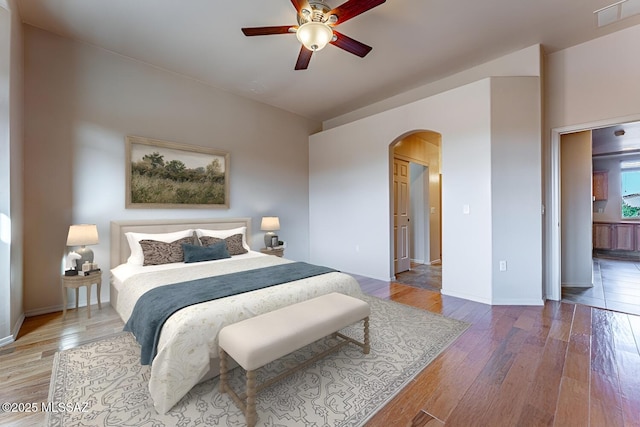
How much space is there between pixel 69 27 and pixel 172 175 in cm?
192

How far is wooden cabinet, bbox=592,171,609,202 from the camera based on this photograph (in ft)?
22.9

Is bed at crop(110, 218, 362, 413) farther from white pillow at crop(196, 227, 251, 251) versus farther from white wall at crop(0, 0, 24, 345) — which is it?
white wall at crop(0, 0, 24, 345)

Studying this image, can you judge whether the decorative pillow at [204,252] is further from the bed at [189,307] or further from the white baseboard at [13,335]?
the white baseboard at [13,335]

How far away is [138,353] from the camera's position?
2.29m

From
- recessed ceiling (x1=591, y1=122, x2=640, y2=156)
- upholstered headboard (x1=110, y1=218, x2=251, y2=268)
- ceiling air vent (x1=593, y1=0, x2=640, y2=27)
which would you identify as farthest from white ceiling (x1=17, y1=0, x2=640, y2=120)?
recessed ceiling (x1=591, y1=122, x2=640, y2=156)

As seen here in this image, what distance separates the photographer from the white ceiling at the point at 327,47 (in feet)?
8.89

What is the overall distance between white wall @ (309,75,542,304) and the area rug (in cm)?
148

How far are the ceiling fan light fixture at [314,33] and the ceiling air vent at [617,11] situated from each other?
2.89m

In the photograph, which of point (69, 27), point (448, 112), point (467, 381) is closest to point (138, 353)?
point (467, 381)

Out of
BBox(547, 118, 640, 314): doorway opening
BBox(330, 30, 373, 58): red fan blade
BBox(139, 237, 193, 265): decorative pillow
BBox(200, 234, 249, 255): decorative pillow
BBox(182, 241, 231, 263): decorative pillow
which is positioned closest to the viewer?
BBox(330, 30, 373, 58): red fan blade

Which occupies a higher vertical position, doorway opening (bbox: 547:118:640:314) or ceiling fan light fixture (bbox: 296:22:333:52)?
ceiling fan light fixture (bbox: 296:22:333:52)

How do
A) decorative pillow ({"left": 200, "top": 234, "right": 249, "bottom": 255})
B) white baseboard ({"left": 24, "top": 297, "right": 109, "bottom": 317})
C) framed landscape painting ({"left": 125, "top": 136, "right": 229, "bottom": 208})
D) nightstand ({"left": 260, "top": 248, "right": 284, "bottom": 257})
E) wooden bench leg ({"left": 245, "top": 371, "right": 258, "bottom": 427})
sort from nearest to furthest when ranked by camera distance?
wooden bench leg ({"left": 245, "top": 371, "right": 258, "bottom": 427}) → white baseboard ({"left": 24, "top": 297, "right": 109, "bottom": 317}) → framed landscape painting ({"left": 125, "top": 136, "right": 229, "bottom": 208}) → decorative pillow ({"left": 200, "top": 234, "right": 249, "bottom": 255}) → nightstand ({"left": 260, "top": 248, "right": 284, "bottom": 257})

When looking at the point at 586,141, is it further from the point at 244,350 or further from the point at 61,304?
the point at 61,304

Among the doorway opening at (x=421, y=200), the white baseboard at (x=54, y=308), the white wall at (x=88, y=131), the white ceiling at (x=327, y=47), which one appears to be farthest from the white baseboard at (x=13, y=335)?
the doorway opening at (x=421, y=200)
